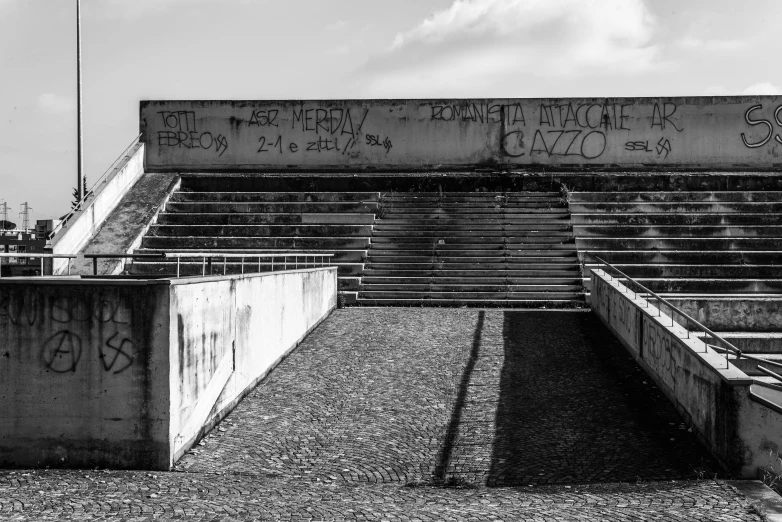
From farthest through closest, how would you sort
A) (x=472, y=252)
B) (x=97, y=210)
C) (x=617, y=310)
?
(x=97, y=210), (x=472, y=252), (x=617, y=310)

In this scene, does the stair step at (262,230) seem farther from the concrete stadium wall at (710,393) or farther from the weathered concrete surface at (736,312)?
the concrete stadium wall at (710,393)

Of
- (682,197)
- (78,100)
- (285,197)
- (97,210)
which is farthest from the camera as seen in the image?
(78,100)

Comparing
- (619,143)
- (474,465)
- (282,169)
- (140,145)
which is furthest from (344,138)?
(474,465)

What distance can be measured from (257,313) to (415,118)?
1438 centimetres

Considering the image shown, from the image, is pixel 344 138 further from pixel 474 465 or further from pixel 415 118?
pixel 474 465

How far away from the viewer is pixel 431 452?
7418mm

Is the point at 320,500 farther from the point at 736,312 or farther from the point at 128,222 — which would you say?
the point at 128,222

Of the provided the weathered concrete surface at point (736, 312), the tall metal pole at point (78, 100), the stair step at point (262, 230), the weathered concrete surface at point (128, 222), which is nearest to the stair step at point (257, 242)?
the stair step at point (262, 230)

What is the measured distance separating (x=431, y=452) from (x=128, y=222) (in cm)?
1386

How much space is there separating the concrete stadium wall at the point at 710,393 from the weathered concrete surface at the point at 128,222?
451 inches

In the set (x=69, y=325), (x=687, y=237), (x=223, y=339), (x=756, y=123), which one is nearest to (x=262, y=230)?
(x=687, y=237)

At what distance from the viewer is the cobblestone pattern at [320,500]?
560 cm

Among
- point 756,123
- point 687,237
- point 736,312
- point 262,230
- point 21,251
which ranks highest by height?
point 756,123

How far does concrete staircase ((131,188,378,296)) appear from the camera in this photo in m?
17.4
